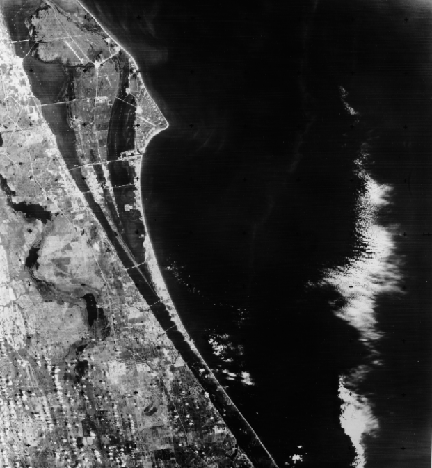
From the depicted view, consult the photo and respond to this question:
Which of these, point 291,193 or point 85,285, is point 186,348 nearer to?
point 85,285

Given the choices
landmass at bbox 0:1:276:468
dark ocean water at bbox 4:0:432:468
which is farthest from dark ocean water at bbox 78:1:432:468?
landmass at bbox 0:1:276:468

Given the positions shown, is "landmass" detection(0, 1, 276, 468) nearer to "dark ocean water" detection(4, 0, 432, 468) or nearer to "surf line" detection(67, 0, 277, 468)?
"surf line" detection(67, 0, 277, 468)

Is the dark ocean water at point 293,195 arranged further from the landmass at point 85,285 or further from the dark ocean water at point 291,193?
the landmass at point 85,285

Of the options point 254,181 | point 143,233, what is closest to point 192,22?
point 254,181

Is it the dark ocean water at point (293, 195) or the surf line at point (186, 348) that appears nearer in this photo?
the dark ocean water at point (293, 195)

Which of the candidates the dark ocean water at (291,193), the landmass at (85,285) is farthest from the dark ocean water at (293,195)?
the landmass at (85,285)

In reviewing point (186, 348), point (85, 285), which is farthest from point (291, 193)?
point (85, 285)

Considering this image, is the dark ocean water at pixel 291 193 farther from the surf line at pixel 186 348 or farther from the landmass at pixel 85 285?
the landmass at pixel 85 285

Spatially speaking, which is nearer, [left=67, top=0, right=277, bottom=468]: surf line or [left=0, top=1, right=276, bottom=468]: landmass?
[left=0, top=1, right=276, bottom=468]: landmass

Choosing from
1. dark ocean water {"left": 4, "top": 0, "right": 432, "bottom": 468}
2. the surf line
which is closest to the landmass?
the surf line
